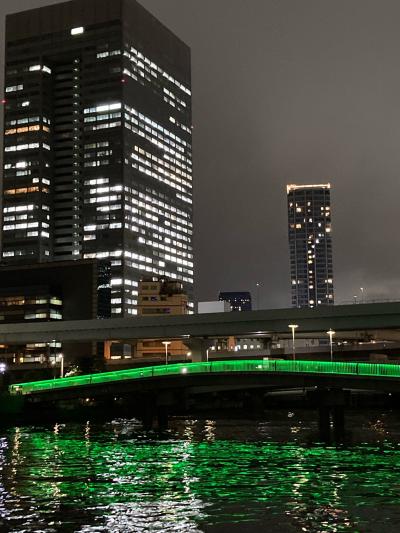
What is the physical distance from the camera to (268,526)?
3303 cm

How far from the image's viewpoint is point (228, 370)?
84000mm

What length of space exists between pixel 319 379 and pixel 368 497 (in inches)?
1513

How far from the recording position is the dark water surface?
34.1m

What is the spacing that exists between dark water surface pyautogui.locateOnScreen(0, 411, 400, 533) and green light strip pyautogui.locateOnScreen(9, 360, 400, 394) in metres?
7.17

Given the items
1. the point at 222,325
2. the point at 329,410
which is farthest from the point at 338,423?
the point at 222,325

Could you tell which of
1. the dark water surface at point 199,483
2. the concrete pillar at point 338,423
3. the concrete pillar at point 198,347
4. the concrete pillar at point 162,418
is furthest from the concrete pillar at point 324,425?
the concrete pillar at point 198,347

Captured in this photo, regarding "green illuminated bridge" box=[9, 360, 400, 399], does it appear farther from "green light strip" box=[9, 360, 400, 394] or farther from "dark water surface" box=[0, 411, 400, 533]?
"dark water surface" box=[0, 411, 400, 533]

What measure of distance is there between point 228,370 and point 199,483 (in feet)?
129

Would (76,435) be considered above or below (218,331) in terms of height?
below

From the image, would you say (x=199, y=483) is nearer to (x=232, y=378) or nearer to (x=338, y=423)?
(x=338, y=423)

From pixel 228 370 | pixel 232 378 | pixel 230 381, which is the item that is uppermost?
pixel 228 370

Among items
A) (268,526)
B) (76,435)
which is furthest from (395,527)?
(76,435)

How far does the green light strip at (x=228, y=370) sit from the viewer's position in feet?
251

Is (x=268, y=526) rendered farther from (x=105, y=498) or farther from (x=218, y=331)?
(x=218, y=331)
